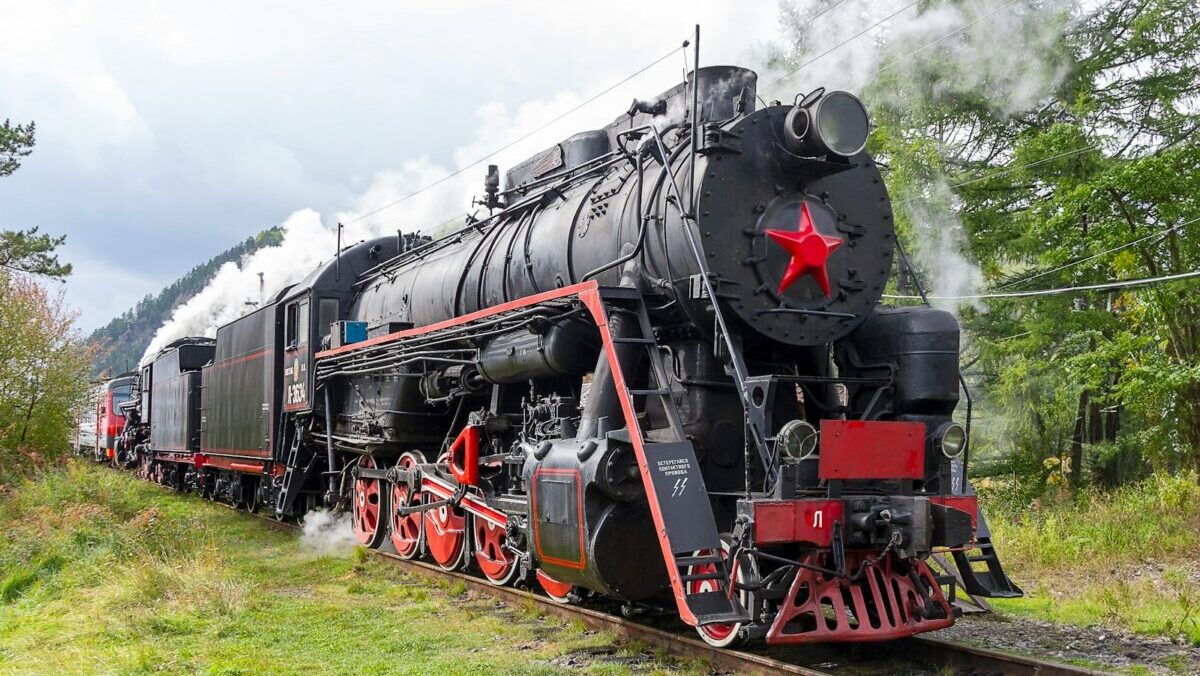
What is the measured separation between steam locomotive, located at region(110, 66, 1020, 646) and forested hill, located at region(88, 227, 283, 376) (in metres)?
94.4

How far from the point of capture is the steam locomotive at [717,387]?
195 inches

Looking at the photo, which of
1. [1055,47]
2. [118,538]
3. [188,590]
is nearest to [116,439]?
[118,538]

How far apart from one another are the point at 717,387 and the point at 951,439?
4.67ft

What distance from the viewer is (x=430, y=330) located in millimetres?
7824

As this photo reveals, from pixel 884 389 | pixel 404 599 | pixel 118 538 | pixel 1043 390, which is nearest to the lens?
pixel 884 389

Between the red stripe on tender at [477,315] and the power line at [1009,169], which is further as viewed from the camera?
the power line at [1009,169]

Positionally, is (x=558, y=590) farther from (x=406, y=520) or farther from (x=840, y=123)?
(x=840, y=123)

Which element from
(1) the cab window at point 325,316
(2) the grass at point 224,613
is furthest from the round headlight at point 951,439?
(1) the cab window at point 325,316

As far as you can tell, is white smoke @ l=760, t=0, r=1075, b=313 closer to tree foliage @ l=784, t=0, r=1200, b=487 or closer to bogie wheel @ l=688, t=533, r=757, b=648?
tree foliage @ l=784, t=0, r=1200, b=487

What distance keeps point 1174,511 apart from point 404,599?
8.30 metres

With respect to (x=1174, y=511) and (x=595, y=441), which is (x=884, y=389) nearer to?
(x=595, y=441)

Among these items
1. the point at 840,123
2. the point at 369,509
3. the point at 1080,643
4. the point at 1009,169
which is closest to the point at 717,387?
the point at 840,123

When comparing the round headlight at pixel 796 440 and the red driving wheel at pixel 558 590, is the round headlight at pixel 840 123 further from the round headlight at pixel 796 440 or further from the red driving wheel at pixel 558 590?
the red driving wheel at pixel 558 590

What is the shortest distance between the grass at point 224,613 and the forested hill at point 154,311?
91.6m
